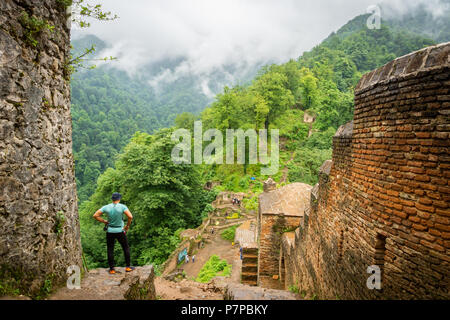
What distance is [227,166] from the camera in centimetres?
3256

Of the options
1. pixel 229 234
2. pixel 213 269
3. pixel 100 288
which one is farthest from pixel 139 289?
pixel 229 234

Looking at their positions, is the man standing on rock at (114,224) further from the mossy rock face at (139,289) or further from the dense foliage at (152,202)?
the dense foliage at (152,202)

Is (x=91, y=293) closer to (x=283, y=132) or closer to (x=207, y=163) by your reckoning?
(x=207, y=163)

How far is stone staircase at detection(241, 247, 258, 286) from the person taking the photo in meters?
12.9

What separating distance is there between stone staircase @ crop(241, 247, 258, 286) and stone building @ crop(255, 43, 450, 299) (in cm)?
873

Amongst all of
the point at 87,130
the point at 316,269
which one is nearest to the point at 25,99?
the point at 316,269

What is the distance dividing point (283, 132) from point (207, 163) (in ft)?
41.7

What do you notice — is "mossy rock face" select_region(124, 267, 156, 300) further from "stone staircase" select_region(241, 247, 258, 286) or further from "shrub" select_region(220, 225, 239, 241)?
"shrub" select_region(220, 225, 239, 241)

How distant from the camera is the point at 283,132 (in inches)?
1454

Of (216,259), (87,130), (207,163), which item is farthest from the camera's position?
(87,130)

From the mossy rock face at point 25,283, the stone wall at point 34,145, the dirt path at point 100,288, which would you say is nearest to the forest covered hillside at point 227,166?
the stone wall at point 34,145

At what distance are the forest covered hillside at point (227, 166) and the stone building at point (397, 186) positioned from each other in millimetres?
3442

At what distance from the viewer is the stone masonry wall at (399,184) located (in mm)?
2451

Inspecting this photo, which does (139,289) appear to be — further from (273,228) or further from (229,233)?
(229,233)
